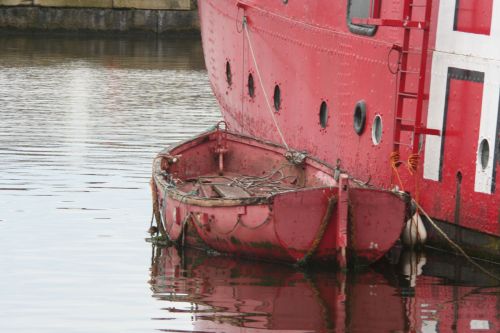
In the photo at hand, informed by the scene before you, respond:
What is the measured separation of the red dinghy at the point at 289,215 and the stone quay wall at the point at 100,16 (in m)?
32.2

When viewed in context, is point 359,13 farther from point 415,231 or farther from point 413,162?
point 415,231

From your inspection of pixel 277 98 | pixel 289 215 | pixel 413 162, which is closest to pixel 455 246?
pixel 413 162

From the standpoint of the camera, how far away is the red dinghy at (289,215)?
1386 centimetres

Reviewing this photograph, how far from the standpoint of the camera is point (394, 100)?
15.5 m

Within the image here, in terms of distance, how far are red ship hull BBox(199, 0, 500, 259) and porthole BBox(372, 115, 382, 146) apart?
11 millimetres

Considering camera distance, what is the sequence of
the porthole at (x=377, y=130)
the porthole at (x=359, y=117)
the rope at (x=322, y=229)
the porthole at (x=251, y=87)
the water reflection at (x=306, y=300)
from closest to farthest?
the water reflection at (x=306, y=300), the rope at (x=322, y=229), the porthole at (x=377, y=130), the porthole at (x=359, y=117), the porthole at (x=251, y=87)

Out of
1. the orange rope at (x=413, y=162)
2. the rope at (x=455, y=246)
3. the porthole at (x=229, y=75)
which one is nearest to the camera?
the rope at (x=455, y=246)

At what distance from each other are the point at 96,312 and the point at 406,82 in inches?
181

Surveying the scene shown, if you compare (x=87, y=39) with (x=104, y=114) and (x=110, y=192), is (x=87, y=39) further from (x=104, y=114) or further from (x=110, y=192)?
(x=110, y=192)

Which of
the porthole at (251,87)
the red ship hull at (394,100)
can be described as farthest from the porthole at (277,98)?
the porthole at (251,87)

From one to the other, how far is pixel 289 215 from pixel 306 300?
0.93 m

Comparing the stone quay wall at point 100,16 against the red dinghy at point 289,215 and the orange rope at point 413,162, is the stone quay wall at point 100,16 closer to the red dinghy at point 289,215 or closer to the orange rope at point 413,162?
the red dinghy at point 289,215

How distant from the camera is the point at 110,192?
758 inches

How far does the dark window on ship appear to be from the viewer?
16.1m
